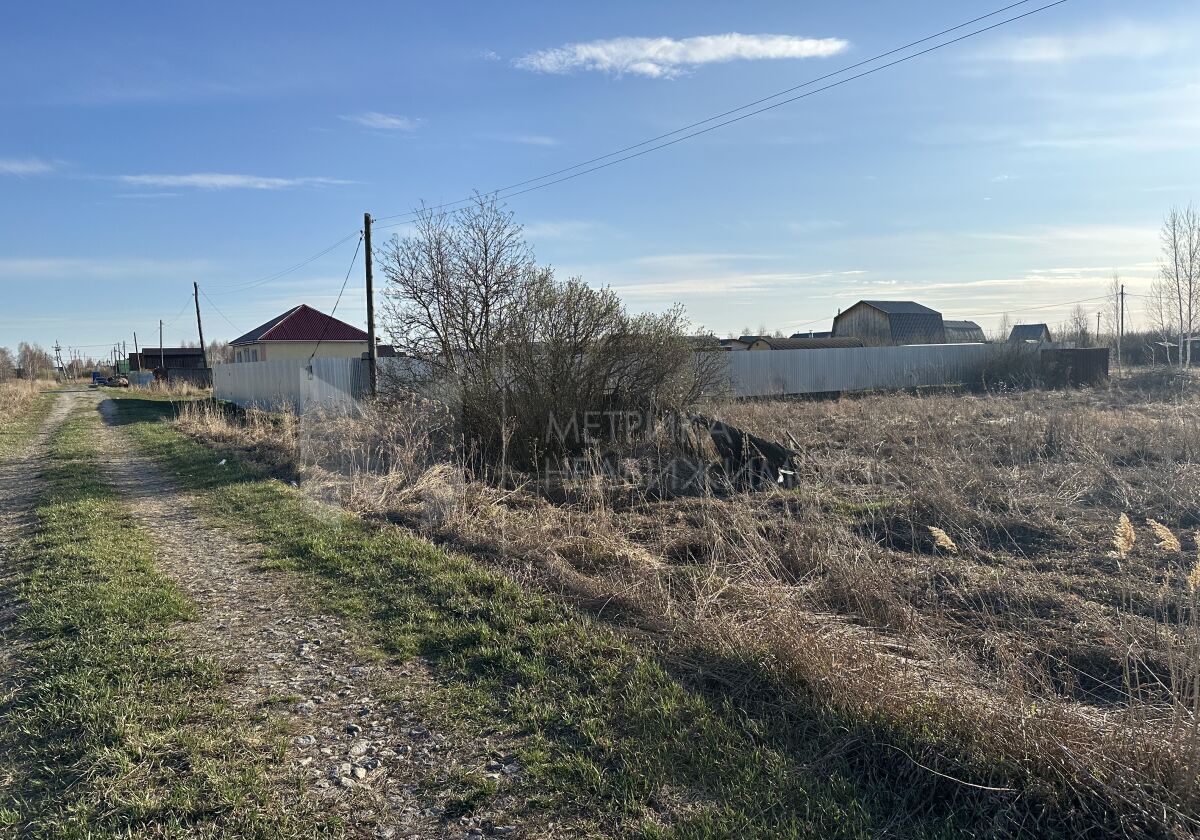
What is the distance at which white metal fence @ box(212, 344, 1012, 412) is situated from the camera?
2358 cm

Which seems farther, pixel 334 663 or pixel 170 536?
pixel 170 536

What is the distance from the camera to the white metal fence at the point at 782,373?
77.4 feet

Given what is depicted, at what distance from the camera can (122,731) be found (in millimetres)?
3461

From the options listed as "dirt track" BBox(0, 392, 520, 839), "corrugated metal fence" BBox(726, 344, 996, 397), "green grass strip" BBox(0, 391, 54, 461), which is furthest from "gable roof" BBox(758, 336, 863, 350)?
"dirt track" BBox(0, 392, 520, 839)

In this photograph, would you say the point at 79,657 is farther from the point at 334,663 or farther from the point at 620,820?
the point at 620,820

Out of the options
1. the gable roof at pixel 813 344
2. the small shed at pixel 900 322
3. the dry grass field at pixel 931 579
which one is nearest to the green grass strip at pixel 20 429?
the dry grass field at pixel 931 579

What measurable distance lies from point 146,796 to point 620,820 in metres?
1.90

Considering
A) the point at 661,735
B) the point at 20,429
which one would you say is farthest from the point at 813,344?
the point at 661,735

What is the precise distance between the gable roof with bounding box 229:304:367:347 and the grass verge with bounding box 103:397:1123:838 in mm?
37118

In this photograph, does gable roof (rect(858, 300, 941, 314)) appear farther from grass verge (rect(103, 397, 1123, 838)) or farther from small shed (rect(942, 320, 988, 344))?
grass verge (rect(103, 397, 1123, 838))

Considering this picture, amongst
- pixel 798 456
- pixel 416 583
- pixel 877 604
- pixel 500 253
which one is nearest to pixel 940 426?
pixel 798 456

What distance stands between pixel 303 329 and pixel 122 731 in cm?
3997

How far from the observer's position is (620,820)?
294 cm

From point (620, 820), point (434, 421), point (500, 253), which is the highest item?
point (500, 253)
